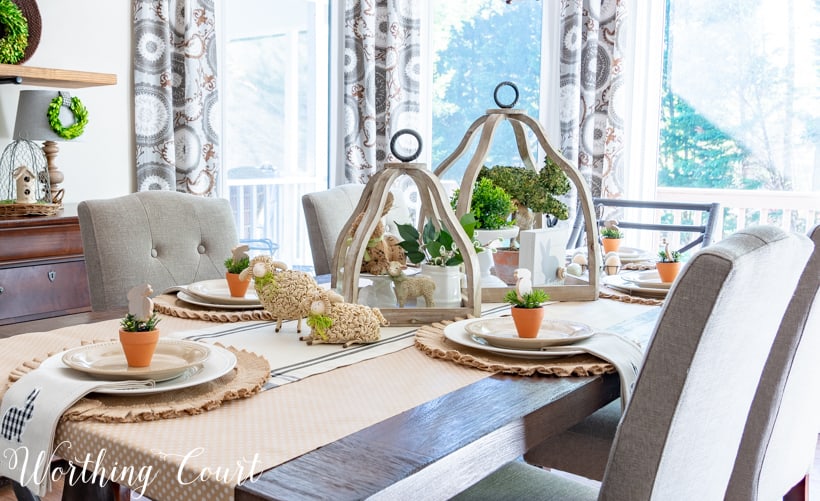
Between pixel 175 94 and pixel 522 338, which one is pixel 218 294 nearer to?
pixel 522 338

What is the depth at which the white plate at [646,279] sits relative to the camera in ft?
6.47

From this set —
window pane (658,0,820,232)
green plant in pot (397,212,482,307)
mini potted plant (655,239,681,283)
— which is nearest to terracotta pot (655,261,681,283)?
mini potted plant (655,239,681,283)

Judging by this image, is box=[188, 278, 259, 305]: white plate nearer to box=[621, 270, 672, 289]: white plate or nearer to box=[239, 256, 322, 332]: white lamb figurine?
box=[239, 256, 322, 332]: white lamb figurine

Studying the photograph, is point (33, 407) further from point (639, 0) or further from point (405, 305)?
point (639, 0)

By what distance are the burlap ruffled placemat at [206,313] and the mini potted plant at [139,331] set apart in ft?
1.42

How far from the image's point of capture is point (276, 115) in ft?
14.5

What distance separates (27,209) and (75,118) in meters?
0.48

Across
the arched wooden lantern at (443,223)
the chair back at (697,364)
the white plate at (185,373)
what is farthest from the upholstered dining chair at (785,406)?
the white plate at (185,373)

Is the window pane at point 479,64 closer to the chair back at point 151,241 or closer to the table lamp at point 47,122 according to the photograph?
the table lamp at point 47,122

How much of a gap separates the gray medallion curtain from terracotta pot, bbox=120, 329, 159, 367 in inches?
123

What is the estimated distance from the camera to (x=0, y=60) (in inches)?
112

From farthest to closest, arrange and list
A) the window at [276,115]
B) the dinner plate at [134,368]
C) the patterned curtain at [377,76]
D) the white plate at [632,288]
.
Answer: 1. the patterned curtain at [377,76]
2. the window at [276,115]
3. the white plate at [632,288]
4. the dinner plate at [134,368]

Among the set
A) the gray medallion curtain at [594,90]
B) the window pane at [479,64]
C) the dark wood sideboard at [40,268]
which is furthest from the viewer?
the window pane at [479,64]

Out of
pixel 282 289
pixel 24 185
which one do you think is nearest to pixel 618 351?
pixel 282 289
